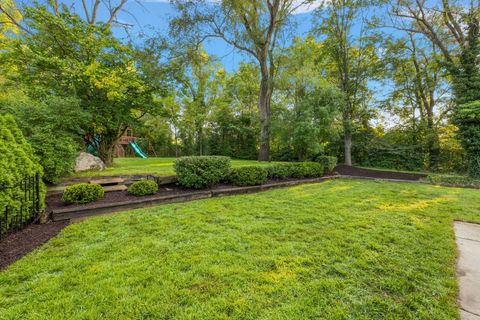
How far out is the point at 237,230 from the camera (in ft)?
9.64

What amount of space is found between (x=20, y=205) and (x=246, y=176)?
433 cm

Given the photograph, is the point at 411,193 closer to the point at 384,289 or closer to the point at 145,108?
the point at 384,289

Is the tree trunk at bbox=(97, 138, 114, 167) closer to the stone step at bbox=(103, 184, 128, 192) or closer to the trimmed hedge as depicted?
the stone step at bbox=(103, 184, 128, 192)

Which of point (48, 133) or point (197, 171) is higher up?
point (48, 133)

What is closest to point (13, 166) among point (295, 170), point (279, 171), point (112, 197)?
point (112, 197)

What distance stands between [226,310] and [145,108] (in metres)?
7.18

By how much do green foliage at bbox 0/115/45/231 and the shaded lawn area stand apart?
2.43 feet

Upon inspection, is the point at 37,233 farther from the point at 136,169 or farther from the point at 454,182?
the point at 454,182

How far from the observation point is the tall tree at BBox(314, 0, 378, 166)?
10508mm

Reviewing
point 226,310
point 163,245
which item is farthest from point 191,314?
point 163,245

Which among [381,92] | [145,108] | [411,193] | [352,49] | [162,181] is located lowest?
[411,193]

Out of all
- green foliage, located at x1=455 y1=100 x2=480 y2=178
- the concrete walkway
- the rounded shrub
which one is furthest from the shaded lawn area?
green foliage, located at x1=455 y1=100 x2=480 y2=178

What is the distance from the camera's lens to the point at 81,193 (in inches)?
141

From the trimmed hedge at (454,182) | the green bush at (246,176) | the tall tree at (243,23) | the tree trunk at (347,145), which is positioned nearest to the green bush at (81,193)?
the green bush at (246,176)
